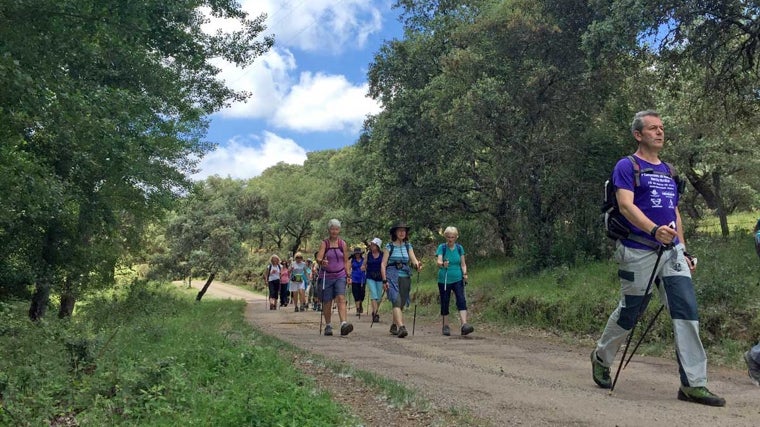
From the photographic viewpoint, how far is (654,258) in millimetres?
4543

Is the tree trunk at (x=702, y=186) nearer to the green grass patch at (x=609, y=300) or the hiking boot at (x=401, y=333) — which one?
the green grass patch at (x=609, y=300)

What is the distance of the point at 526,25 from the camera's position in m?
12.9

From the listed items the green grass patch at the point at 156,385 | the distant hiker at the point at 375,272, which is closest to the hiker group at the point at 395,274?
the distant hiker at the point at 375,272

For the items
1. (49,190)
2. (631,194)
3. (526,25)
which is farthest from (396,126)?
(631,194)

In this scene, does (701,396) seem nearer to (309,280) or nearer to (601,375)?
(601,375)

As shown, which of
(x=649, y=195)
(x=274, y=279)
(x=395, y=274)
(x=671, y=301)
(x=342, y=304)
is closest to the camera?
(x=671, y=301)

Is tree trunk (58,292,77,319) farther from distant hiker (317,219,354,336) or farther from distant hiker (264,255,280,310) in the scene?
distant hiker (317,219,354,336)

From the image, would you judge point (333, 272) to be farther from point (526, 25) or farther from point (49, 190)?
point (526, 25)

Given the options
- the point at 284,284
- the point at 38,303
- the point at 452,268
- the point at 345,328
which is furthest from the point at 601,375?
the point at 284,284

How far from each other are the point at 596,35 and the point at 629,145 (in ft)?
11.1

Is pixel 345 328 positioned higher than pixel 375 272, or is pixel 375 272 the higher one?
pixel 375 272

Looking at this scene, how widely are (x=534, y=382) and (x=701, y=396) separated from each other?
1464mm

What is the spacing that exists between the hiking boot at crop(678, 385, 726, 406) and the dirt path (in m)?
0.07

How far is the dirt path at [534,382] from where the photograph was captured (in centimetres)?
405
